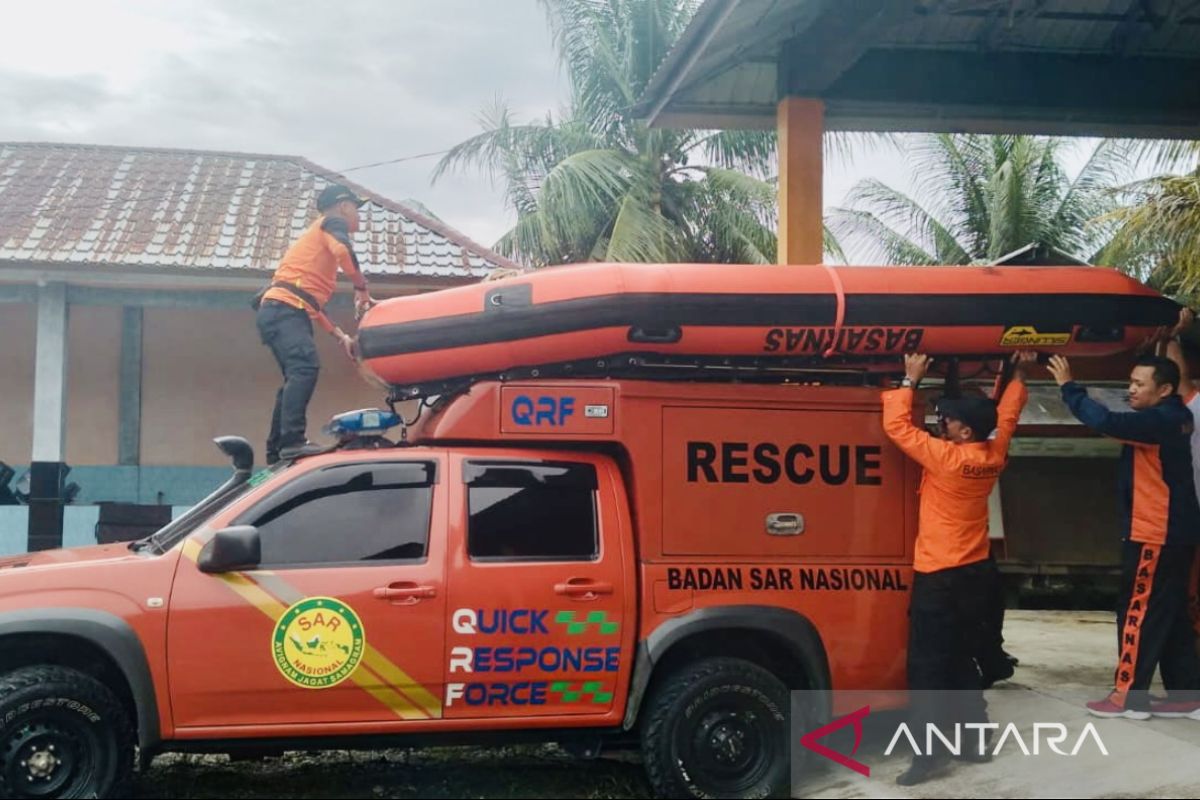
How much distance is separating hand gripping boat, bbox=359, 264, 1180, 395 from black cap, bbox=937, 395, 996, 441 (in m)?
0.24

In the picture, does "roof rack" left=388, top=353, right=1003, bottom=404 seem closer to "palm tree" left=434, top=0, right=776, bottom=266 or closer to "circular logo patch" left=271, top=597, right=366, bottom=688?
"circular logo patch" left=271, top=597, right=366, bottom=688

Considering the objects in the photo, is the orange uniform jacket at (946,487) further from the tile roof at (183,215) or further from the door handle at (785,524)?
the tile roof at (183,215)

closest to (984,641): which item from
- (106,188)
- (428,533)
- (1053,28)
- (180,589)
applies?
(428,533)

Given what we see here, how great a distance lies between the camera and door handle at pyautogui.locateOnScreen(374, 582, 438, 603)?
4.63 m

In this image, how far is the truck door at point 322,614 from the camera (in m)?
4.50

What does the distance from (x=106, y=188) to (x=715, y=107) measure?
22.6 feet

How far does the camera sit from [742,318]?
16.4 feet

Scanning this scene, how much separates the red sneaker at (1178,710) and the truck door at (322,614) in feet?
12.2

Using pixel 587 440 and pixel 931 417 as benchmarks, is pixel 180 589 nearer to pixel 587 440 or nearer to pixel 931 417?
pixel 587 440

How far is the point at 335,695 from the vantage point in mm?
4578

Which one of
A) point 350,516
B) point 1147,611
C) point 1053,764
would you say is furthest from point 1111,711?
point 350,516

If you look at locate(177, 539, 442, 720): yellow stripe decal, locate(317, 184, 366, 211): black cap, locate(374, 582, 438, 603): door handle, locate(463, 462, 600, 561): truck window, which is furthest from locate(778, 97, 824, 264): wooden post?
locate(177, 539, 442, 720): yellow stripe decal

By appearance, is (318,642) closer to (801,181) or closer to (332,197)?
(332,197)

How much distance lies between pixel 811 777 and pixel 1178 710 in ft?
6.82
